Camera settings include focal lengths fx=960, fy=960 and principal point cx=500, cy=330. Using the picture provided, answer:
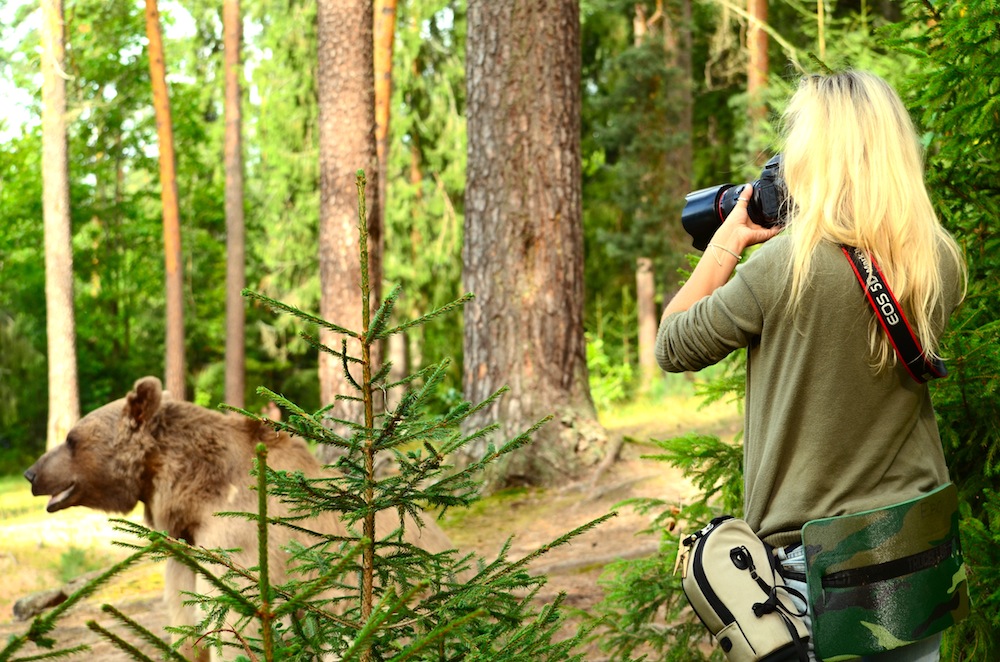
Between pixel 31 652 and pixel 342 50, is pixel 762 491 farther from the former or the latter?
pixel 342 50

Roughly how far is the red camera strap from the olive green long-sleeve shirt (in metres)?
0.02

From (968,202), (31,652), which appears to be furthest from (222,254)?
(968,202)

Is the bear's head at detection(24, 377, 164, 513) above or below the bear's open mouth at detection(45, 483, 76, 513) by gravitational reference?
above

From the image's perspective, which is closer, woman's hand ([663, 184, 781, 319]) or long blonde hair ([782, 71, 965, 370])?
long blonde hair ([782, 71, 965, 370])

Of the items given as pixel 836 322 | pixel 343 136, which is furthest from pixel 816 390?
pixel 343 136

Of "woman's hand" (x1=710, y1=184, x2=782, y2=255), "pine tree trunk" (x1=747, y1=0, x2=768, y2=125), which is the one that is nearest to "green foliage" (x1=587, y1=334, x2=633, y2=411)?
"pine tree trunk" (x1=747, y1=0, x2=768, y2=125)

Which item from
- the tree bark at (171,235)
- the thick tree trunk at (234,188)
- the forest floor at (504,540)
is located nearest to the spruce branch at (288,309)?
the forest floor at (504,540)

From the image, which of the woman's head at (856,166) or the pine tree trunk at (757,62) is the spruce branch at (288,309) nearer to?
the woman's head at (856,166)

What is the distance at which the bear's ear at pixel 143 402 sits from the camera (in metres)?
4.70

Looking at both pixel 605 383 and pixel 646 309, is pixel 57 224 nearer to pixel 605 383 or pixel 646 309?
pixel 605 383

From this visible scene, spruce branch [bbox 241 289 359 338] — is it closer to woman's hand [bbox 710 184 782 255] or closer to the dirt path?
woman's hand [bbox 710 184 782 255]

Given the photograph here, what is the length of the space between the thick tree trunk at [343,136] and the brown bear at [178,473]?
17.3 feet

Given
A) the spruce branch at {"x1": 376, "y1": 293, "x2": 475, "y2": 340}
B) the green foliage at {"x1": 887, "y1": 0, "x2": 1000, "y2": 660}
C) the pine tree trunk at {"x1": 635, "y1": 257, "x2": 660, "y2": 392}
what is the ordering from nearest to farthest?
the spruce branch at {"x1": 376, "y1": 293, "x2": 475, "y2": 340}
the green foliage at {"x1": 887, "y1": 0, "x2": 1000, "y2": 660}
the pine tree trunk at {"x1": 635, "y1": 257, "x2": 660, "y2": 392}

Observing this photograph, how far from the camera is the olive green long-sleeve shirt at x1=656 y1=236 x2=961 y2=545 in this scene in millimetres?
2258
